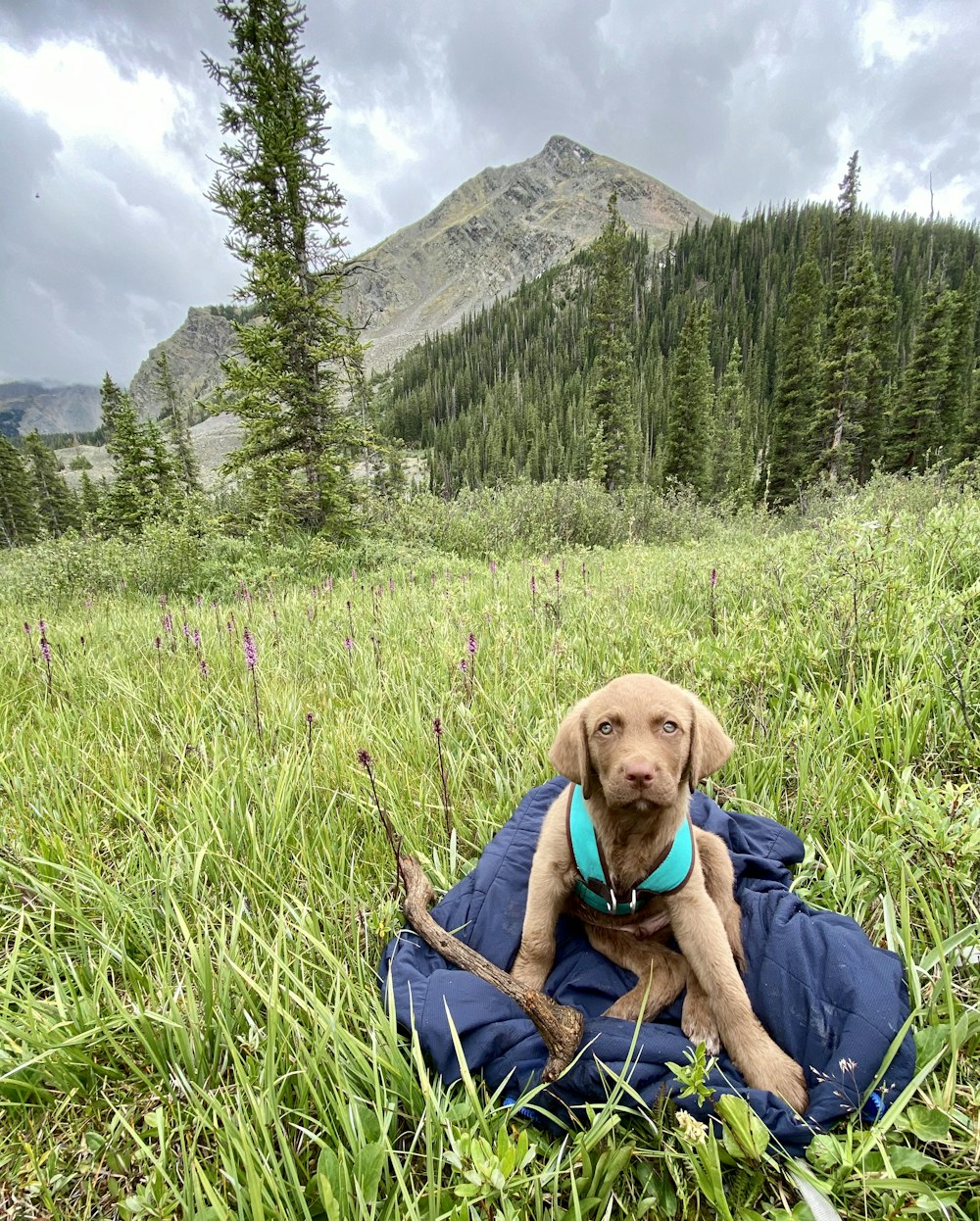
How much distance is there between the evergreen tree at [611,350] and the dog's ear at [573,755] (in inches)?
1037

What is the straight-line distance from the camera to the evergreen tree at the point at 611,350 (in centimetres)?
2697

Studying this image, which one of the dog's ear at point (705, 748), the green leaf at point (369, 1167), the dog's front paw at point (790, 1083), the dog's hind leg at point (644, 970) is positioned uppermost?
the dog's ear at point (705, 748)

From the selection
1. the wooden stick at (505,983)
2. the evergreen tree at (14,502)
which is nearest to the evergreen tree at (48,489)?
the evergreen tree at (14,502)

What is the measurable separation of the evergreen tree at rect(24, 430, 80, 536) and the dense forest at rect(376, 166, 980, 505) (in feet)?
150

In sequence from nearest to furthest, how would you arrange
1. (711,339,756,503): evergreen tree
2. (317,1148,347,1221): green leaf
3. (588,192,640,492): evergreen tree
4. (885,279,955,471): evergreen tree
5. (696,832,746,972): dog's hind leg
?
(317,1148,347,1221): green leaf
(696,832,746,972): dog's hind leg
(588,192,640,492): evergreen tree
(885,279,955,471): evergreen tree
(711,339,756,503): evergreen tree

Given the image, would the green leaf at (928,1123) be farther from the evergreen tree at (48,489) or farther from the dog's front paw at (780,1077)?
the evergreen tree at (48,489)

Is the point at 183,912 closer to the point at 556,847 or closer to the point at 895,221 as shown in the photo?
the point at 556,847

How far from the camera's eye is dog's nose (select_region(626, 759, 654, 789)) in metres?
1.71

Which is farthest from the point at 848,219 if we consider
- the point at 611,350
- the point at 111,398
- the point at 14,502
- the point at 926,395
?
the point at 14,502

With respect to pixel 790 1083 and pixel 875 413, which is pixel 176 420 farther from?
pixel 875 413

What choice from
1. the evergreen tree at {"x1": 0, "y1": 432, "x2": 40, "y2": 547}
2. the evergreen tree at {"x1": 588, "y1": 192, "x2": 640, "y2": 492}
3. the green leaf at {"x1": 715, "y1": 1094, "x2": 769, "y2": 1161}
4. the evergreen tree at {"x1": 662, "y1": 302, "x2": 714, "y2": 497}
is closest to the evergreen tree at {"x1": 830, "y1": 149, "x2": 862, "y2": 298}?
the evergreen tree at {"x1": 662, "y1": 302, "x2": 714, "y2": 497}

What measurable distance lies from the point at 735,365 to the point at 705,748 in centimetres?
9459

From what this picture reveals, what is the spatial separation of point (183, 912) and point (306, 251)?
1300 centimetres

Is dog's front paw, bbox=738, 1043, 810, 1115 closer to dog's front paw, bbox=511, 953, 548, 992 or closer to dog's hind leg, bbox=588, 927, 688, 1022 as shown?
dog's hind leg, bbox=588, 927, 688, 1022
